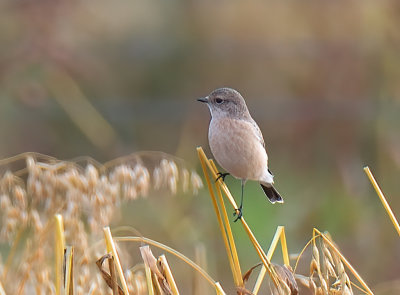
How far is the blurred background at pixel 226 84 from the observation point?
594cm

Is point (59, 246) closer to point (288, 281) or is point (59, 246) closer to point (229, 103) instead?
point (288, 281)

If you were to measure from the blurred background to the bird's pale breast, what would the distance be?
1604 millimetres

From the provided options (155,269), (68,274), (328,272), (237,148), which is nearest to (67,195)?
(68,274)

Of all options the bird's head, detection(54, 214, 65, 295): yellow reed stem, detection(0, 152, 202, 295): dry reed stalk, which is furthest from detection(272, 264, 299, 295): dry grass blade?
the bird's head

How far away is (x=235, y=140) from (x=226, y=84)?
200 inches

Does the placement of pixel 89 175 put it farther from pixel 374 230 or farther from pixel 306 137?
pixel 306 137

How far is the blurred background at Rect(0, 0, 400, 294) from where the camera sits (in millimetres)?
5941

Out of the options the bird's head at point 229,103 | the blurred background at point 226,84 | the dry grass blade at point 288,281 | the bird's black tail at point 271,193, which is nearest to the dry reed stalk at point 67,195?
the dry grass blade at point 288,281

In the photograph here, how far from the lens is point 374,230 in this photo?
5824 mm

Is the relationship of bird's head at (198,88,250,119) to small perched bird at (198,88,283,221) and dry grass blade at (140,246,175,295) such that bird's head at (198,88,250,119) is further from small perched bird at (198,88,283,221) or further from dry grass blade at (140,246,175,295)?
dry grass blade at (140,246,175,295)

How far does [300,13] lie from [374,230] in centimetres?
354

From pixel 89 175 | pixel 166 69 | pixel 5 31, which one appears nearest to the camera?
pixel 89 175

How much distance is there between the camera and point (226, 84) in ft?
27.2

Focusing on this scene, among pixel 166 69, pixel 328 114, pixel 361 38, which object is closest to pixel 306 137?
pixel 328 114
